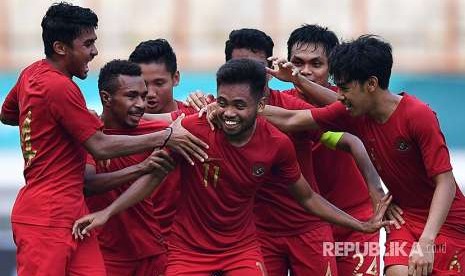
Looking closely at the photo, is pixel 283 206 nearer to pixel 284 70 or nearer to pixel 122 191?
pixel 284 70

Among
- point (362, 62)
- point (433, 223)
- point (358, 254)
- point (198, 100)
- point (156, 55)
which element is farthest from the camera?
point (156, 55)

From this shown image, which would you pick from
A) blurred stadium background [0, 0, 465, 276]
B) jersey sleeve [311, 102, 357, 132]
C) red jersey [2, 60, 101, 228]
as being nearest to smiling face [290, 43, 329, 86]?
jersey sleeve [311, 102, 357, 132]

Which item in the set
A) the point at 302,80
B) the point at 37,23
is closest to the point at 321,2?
the point at 37,23

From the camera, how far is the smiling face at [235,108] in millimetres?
8898

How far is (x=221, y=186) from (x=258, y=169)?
10.2 inches

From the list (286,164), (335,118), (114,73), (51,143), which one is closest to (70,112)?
(51,143)

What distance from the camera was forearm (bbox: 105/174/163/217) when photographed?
9.11m

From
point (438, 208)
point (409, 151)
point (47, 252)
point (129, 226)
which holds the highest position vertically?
point (409, 151)

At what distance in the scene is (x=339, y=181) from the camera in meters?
10.4

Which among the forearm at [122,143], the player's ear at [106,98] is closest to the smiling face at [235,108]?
the forearm at [122,143]

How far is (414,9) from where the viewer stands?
66.7 feet

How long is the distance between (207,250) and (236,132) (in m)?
0.75

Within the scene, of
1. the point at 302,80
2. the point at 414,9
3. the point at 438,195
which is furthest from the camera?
the point at 414,9

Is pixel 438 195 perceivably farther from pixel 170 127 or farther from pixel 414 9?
pixel 414 9
